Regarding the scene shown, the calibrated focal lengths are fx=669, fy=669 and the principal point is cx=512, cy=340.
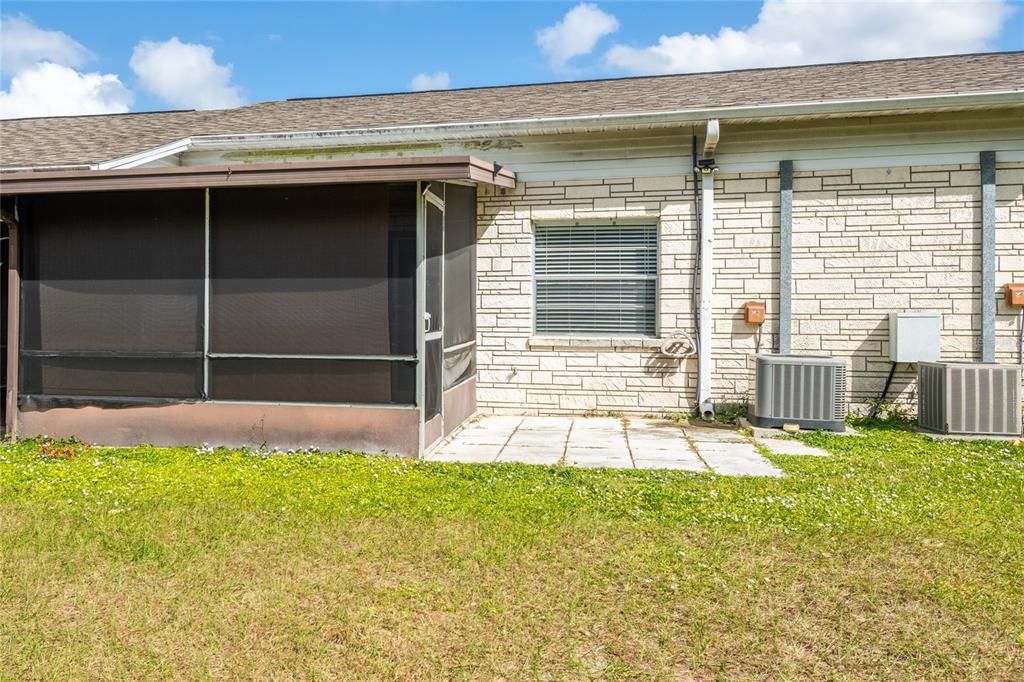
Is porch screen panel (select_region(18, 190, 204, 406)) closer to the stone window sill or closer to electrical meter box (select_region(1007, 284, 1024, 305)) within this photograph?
the stone window sill

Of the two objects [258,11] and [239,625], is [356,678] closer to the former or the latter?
[239,625]

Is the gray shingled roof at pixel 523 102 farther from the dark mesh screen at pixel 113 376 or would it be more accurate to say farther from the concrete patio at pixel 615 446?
the concrete patio at pixel 615 446

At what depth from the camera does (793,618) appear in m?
2.73

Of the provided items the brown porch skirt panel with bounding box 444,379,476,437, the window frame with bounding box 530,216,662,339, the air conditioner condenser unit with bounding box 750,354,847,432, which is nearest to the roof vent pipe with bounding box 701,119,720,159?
the window frame with bounding box 530,216,662,339

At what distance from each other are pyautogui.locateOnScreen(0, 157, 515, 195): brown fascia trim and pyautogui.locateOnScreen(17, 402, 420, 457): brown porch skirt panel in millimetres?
1881

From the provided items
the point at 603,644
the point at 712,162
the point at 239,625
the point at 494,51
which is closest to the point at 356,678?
the point at 239,625

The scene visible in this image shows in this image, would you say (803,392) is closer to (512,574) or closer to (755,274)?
(755,274)

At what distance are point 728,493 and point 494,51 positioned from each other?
915 cm

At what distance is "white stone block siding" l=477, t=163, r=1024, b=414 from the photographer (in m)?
6.84

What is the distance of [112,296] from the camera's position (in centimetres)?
595

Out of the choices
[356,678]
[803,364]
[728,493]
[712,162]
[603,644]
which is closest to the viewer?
[356,678]

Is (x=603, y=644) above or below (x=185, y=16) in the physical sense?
below

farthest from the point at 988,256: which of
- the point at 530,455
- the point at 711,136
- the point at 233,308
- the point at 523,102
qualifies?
the point at 233,308

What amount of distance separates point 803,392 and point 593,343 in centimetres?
223
